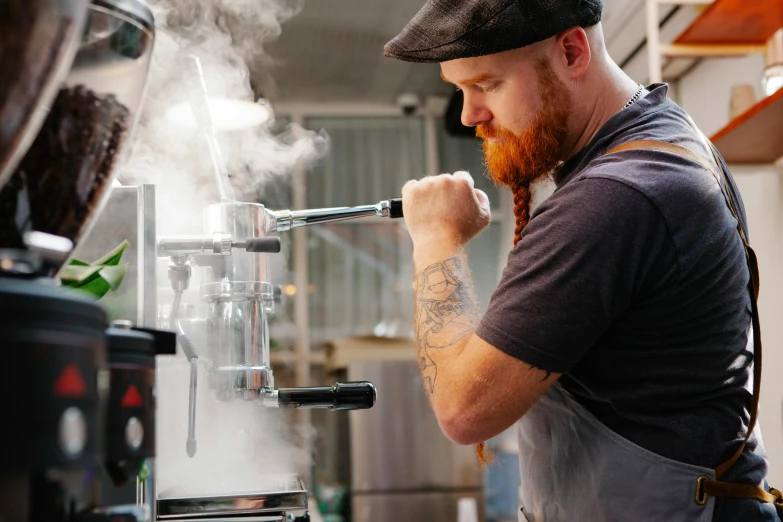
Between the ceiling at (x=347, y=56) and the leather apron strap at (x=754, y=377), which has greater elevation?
the ceiling at (x=347, y=56)

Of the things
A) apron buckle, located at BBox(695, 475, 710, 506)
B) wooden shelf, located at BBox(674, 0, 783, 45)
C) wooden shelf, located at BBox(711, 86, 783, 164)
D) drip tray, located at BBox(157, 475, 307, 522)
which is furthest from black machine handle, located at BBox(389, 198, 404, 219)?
wooden shelf, located at BBox(674, 0, 783, 45)

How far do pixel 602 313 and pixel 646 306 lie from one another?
6cm

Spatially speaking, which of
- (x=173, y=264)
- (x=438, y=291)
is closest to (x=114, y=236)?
(x=173, y=264)

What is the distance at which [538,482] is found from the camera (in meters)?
1.10

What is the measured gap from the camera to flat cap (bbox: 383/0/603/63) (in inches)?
41.4

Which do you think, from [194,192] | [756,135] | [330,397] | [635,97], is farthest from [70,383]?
[756,135]

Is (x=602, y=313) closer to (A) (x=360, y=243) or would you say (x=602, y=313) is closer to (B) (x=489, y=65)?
(B) (x=489, y=65)

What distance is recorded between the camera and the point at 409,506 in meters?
4.92

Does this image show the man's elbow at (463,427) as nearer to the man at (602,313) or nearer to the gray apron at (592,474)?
the man at (602,313)

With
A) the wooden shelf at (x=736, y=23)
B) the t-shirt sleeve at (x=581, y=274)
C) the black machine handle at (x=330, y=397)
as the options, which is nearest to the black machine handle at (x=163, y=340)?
the t-shirt sleeve at (x=581, y=274)

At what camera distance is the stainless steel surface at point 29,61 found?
0.46 metres

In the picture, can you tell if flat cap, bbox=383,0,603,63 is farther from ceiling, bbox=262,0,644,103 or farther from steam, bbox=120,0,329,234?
ceiling, bbox=262,0,644,103

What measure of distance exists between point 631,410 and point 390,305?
4687mm

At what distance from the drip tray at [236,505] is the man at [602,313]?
26cm
